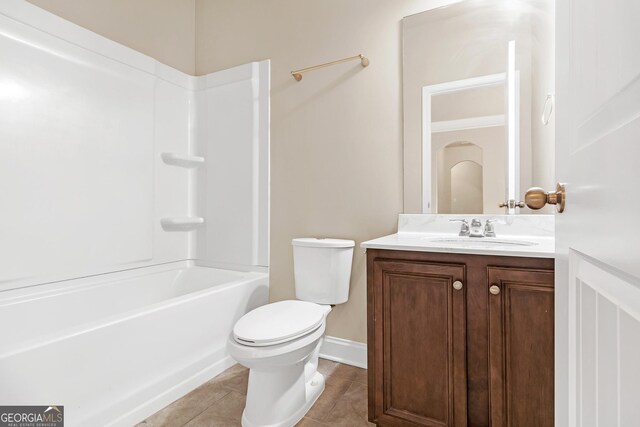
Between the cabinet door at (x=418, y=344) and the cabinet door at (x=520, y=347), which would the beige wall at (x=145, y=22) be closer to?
the cabinet door at (x=418, y=344)

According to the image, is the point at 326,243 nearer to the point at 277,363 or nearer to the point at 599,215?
the point at 277,363

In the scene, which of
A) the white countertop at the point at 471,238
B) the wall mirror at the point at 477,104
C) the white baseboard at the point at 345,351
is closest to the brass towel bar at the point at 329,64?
the wall mirror at the point at 477,104

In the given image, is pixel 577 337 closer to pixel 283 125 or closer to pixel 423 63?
pixel 423 63

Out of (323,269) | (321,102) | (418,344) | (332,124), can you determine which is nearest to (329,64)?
(321,102)

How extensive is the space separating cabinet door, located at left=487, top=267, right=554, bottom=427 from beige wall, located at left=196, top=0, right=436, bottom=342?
83 cm

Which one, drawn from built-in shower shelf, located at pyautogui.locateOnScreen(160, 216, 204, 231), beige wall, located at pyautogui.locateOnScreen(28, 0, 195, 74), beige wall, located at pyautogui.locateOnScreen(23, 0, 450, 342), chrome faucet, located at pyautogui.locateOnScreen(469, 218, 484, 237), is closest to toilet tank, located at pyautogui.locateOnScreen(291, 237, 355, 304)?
beige wall, located at pyautogui.locateOnScreen(23, 0, 450, 342)

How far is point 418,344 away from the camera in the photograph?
1310 millimetres

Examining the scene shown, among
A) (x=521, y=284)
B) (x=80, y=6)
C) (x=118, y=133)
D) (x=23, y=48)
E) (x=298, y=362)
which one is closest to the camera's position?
(x=521, y=284)

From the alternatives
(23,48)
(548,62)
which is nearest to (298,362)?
(548,62)

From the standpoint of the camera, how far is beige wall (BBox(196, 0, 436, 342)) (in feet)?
6.43

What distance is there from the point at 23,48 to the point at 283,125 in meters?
1.45

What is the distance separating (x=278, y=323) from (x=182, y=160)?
1.69 meters

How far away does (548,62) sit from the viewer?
1.57 metres

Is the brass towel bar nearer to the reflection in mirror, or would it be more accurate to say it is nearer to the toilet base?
the reflection in mirror
